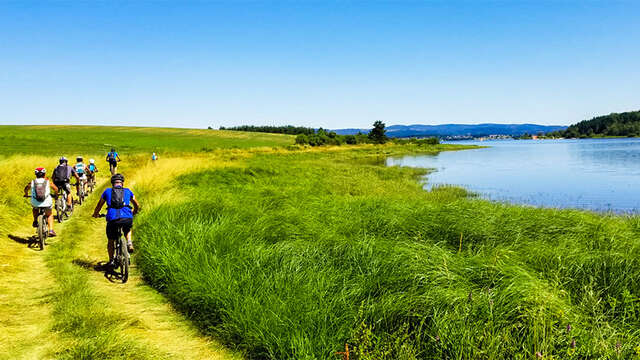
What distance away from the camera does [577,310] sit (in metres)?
5.09

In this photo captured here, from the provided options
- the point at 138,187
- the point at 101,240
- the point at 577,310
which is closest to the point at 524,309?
the point at 577,310

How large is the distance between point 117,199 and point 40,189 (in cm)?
418

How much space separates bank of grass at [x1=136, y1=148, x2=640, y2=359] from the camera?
4367 mm

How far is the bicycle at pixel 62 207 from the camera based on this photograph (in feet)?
40.8

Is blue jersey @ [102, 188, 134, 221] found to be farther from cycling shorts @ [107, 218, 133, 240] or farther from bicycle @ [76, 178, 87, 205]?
bicycle @ [76, 178, 87, 205]

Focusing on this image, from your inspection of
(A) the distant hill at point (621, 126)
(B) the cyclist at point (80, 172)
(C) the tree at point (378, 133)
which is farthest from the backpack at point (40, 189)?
(A) the distant hill at point (621, 126)

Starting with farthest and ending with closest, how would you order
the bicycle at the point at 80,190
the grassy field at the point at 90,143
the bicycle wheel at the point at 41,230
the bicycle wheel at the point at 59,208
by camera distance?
the grassy field at the point at 90,143
the bicycle at the point at 80,190
the bicycle wheel at the point at 59,208
the bicycle wheel at the point at 41,230

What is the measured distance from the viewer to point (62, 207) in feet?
42.3

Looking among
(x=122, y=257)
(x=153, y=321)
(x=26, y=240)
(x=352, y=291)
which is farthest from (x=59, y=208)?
(x=352, y=291)

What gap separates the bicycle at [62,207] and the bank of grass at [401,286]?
5307mm

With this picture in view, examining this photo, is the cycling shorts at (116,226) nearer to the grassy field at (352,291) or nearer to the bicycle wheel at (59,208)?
the grassy field at (352,291)

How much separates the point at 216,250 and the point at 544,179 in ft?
109

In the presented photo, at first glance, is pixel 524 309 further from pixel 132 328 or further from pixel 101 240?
pixel 101 240

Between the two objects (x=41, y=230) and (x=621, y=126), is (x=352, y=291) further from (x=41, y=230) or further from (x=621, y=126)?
(x=621, y=126)
